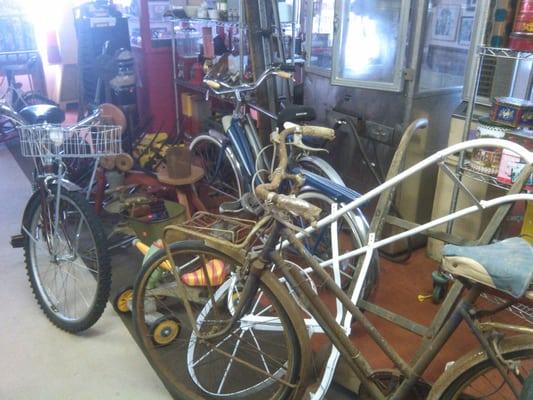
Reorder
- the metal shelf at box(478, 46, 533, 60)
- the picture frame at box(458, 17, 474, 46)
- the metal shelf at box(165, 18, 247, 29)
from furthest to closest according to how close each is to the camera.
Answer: the metal shelf at box(165, 18, 247, 29) < the picture frame at box(458, 17, 474, 46) < the metal shelf at box(478, 46, 533, 60)

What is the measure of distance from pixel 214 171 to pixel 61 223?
133 cm

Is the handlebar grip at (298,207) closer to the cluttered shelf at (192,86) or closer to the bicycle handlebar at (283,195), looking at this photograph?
the bicycle handlebar at (283,195)

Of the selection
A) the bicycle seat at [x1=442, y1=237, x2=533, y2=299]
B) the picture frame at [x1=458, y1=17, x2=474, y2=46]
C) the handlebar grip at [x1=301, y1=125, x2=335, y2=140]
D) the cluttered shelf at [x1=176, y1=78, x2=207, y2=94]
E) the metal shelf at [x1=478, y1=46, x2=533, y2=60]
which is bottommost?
the bicycle seat at [x1=442, y1=237, x2=533, y2=299]

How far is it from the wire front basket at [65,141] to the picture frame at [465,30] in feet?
6.58

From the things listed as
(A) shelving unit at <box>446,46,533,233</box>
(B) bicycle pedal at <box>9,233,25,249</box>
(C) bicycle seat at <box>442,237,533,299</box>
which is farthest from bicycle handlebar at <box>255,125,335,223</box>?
(B) bicycle pedal at <box>9,233,25,249</box>

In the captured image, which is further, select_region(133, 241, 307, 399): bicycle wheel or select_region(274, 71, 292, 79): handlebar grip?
select_region(274, 71, 292, 79): handlebar grip

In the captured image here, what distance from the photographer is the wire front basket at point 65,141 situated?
6.85 feet

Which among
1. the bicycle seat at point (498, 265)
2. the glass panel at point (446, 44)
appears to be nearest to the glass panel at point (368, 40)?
the glass panel at point (446, 44)

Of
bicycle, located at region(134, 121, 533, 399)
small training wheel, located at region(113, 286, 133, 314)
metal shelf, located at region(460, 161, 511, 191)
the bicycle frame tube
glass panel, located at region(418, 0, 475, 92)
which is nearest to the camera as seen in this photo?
bicycle, located at region(134, 121, 533, 399)

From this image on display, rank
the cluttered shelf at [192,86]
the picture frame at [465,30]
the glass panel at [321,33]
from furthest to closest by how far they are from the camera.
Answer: the cluttered shelf at [192,86]
the glass panel at [321,33]
the picture frame at [465,30]

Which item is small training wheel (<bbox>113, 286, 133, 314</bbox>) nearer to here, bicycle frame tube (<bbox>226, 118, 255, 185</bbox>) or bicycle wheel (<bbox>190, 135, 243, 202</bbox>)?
bicycle frame tube (<bbox>226, 118, 255, 185</bbox>)

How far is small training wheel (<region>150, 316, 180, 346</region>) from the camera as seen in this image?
2.07 m

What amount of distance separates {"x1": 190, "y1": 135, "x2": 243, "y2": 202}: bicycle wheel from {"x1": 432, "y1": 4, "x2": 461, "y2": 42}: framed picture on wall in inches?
60.8

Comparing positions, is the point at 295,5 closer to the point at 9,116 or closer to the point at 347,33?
the point at 347,33
